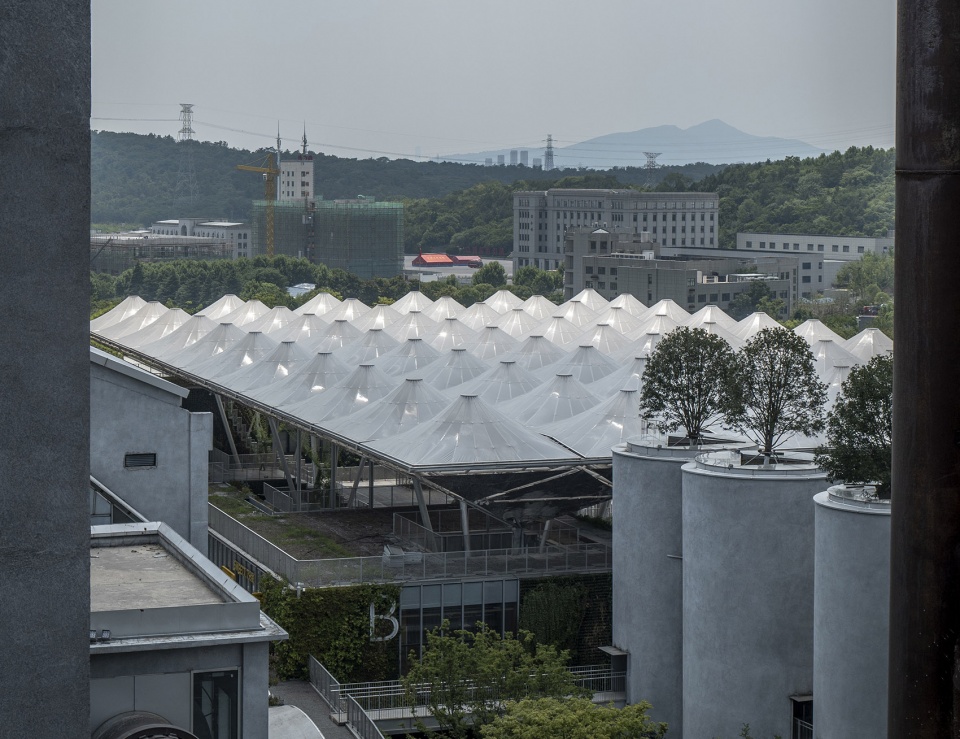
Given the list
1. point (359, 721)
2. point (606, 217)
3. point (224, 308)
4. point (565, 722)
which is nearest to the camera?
point (565, 722)

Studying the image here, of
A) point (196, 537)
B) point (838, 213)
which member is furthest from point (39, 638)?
point (838, 213)

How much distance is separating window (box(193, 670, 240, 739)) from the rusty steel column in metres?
6.96

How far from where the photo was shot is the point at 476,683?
2223 cm

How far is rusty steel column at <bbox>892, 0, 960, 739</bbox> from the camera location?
4.27 m

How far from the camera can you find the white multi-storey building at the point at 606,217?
11594 centimetres

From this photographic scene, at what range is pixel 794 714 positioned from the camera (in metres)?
22.0

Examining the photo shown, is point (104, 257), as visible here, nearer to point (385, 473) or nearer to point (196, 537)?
point (385, 473)

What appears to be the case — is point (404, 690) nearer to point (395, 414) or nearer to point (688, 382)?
point (688, 382)

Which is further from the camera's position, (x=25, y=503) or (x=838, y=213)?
(x=838, y=213)

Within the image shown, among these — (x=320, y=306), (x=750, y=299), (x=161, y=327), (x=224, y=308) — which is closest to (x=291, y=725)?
(x=161, y=327)

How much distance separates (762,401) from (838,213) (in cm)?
7251

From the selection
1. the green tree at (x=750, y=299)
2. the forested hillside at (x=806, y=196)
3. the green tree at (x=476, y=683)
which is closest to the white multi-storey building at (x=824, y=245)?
the forested hillside at (x=806, y=196)

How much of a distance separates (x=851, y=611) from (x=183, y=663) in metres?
11.4

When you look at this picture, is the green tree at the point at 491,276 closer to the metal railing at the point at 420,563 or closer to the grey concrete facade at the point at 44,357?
the metal railing at the point at 420,563
